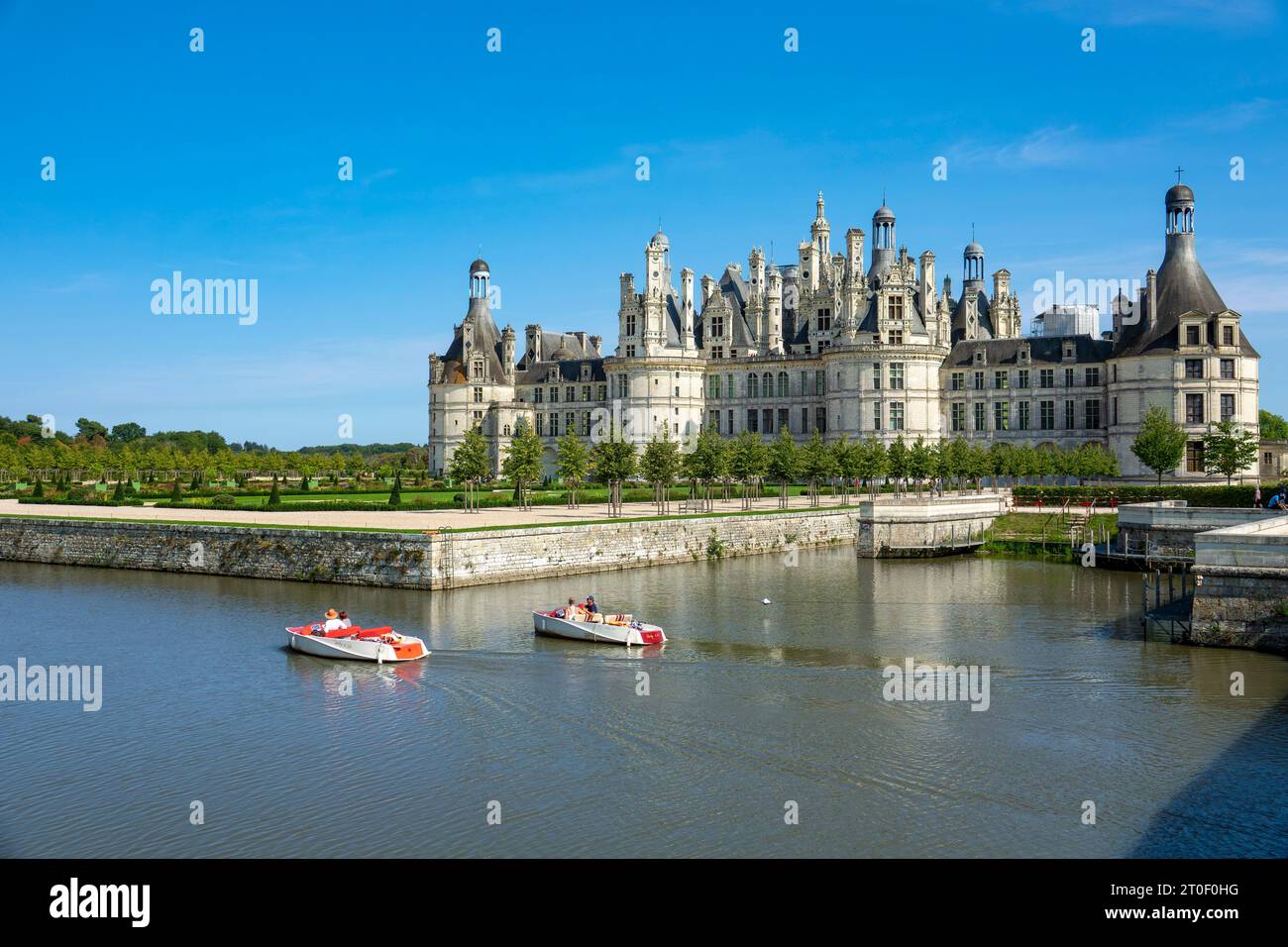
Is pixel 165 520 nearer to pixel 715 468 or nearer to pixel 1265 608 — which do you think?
pixel 715 468

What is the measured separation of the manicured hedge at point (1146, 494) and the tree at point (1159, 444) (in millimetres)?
1774

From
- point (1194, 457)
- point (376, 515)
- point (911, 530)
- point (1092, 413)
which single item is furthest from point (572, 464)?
point (1092, 413)

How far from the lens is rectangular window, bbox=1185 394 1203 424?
250 feet

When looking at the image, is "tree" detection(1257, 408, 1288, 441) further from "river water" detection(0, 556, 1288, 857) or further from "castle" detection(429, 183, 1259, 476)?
"river water" detection(0, 556, 1288, 857)

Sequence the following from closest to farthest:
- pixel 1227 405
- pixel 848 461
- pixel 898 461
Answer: pixel 898 461, pixel 1227 405, pixel 848 461

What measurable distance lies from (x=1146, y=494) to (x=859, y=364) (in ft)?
84.9

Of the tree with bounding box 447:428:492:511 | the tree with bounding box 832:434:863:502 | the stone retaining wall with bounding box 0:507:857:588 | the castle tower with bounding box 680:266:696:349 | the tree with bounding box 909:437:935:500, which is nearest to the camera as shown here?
the stone retaining wall with bounding box 0:507:857:588

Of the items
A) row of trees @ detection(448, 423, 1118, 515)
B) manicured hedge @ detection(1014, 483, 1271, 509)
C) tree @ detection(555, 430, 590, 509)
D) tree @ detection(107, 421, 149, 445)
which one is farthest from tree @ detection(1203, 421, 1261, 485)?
tree @ detection(107, 421, 149, 445)

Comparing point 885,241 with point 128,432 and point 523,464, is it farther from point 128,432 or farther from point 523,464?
point 128,432

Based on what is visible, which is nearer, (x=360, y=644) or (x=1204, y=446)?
(x=360, y=644)

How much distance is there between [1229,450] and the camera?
67562 millimetres

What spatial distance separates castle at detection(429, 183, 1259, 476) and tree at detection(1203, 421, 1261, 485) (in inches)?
142
